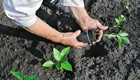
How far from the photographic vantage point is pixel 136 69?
52.0 inches

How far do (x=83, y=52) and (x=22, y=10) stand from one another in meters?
0.87

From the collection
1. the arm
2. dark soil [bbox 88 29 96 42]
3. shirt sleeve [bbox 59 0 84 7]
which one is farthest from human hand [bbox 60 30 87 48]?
shirt sleeve [bbox 59 0 84 7]

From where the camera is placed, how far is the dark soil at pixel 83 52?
4.47ft

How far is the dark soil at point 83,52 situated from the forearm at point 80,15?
0.34 ft

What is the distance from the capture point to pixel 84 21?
168cm

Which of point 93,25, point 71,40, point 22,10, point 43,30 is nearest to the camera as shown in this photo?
point 22,10

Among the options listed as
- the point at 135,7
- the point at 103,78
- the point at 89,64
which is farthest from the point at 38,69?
the point at 135,7

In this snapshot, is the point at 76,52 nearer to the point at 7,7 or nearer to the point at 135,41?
the point at 135,41

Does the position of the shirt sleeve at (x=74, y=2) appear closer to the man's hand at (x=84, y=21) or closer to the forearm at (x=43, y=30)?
the man's hand at (x=84, y=21)

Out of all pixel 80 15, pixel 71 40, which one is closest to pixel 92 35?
pixel 71 40

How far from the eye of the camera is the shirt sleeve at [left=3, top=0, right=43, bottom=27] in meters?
1.07

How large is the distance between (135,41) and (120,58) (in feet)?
1.05

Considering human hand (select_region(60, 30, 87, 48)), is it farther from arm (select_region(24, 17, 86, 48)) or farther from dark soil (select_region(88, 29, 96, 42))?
dark soil (select_region(88, 29, 96, 42))

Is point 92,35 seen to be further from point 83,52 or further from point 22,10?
point 22,10
